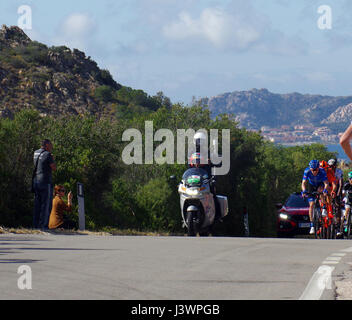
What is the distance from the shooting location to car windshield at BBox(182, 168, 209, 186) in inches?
691

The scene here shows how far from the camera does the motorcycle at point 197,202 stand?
56.9ft

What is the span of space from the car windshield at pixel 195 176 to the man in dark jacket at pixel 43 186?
10.3 ft

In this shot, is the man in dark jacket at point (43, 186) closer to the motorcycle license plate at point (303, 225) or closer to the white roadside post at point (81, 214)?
the white roadside post at point (81, 214)

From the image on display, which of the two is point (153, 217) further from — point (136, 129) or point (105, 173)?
point (136, 129)

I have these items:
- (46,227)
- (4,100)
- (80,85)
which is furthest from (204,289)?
(80,85)

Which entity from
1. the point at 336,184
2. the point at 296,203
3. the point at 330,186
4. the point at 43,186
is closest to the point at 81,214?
the point at 43,186

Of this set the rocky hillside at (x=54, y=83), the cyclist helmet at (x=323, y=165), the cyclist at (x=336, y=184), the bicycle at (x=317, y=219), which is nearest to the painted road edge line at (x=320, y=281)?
the bicycle at (x=317, y=219)

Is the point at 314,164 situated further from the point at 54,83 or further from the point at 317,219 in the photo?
the point at 54,83

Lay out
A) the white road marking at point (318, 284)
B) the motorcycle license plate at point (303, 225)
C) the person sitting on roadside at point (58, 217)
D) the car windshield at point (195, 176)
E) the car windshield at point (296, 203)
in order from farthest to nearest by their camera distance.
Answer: the car windshield at point (296, 203) < the motorcycle license plate at point (303, 225) < the car windshield at point (195, 176) < the person sitting on roadside at point (58, 217) < the white road marking at point (318, 284)

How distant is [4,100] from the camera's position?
7938 cm

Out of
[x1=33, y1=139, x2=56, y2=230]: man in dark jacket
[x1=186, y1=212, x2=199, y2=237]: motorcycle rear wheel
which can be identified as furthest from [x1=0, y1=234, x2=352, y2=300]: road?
[x1=186, y1=212, x2=199, y2=237]: motorcycle rear wheel

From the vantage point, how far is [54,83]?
91625 millimetres

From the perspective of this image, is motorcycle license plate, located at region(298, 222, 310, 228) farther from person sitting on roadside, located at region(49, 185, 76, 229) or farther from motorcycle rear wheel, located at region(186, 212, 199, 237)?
person sitting on roadside, located at region(49, 185, 76, 229)
